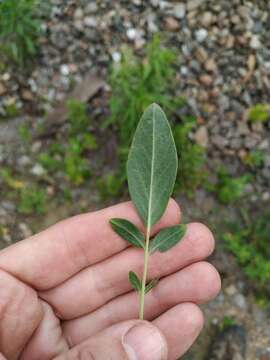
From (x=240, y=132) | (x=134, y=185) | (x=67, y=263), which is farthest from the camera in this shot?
(x=240, y=132)

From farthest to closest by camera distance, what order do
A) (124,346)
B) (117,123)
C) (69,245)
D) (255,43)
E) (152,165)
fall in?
(255,43), (117,123), (69,245), (152,165), (124,346)

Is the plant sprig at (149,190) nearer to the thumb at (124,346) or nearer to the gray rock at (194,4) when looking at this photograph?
the thumb at (124,346)

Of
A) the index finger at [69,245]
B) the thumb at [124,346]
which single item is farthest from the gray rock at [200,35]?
the thumb at [124,346]

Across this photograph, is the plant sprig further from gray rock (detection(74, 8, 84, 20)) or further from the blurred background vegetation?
gray rock (detection(74, 8, 84, 20))

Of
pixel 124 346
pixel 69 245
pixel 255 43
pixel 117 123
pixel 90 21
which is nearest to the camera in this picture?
pixel 124 346

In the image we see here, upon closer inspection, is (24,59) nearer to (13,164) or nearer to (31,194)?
(13,164)

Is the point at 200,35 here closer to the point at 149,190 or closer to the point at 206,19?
the point at 206,19

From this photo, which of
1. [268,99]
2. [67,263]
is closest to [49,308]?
[67,263]

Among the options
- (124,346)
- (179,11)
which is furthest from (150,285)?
(179,11)

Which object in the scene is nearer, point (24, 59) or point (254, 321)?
point (254, 321)
